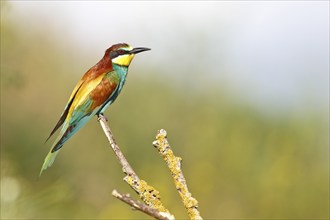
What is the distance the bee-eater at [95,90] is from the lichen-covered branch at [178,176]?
2.25 ft

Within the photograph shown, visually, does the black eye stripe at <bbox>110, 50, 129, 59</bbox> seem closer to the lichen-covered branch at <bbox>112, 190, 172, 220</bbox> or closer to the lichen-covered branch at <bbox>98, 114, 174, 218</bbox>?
the lichen-covered branch at <bbox>98, 114, 174, 218</bbox>

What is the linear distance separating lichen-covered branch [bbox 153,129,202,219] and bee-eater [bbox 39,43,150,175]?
0.69 meters

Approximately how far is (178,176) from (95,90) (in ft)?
3.93

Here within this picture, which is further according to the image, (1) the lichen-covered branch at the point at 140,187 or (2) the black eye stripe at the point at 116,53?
(2) the black eye stripe at the point at 116,53

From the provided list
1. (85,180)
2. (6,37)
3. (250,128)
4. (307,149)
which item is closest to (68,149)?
(85,180)

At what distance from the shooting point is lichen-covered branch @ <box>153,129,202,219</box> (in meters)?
2.11

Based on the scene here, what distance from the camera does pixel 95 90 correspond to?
333cm

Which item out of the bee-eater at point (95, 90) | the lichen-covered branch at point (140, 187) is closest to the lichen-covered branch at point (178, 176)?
the lichen-covered branch at point (140, 187)

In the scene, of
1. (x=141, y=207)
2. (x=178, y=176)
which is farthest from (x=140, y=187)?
(x=141, y=207)

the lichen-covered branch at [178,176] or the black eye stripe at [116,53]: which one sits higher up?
the black eye stripe at [116,53]

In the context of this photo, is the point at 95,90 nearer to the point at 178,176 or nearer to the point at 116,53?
the point at 116,53

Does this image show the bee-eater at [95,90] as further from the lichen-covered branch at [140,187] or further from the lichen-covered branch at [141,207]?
the lichen-covered branch at [141,207]

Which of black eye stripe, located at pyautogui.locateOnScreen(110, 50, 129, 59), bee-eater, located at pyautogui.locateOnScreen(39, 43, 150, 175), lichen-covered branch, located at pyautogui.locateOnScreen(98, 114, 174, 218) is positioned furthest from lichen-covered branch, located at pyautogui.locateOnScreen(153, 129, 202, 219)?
black eye stripe, located at pyautogui.locateOnScreen(110, 50, 129, 59)

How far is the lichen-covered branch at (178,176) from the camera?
2.11 m
